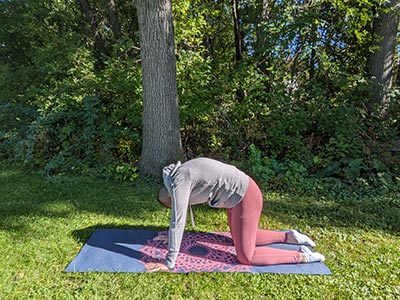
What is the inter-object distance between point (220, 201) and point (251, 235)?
41 centimetres

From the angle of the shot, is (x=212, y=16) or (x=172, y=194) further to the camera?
(x=212, y=16)

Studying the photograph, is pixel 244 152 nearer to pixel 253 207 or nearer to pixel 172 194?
pixel 253 207

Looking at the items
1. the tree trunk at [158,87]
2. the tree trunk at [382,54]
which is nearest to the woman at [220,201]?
the tree trunk at [158,87]

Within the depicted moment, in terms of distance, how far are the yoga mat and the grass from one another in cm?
8

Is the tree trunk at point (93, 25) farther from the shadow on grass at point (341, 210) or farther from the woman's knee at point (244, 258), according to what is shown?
the woman's knee at point (244, 258)

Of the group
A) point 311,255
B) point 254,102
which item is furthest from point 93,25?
point 311,255

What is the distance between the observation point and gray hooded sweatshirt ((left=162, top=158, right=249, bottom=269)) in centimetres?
216

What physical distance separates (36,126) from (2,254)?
10.7 feet

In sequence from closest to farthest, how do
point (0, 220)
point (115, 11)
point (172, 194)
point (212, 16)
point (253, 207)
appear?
point (172, 194) < point (253, 207) < point (0, 220) < point (212, 16) < point (115, 11)

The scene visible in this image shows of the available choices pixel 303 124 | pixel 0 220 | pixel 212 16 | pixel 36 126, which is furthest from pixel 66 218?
pixel 212 16

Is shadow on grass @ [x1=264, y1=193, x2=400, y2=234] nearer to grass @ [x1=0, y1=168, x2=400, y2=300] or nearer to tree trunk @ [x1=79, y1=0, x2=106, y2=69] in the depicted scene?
grass @ [x1=0, y1=168, x2=400, y2=300]

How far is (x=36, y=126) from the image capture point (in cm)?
521

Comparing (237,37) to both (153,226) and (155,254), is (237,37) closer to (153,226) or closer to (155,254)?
(153,226)

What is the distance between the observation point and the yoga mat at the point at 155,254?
2.42 meters
